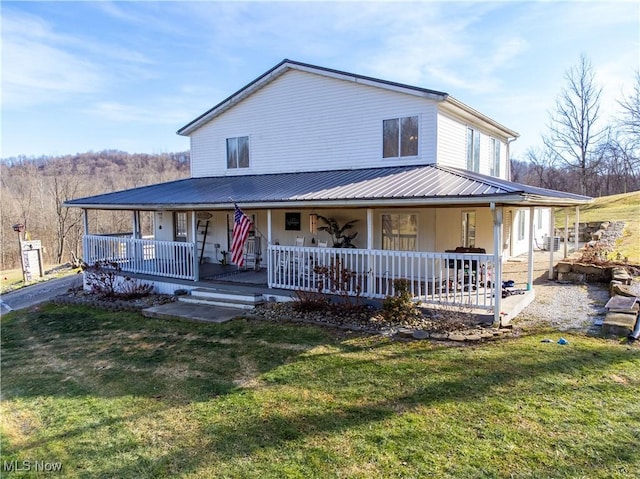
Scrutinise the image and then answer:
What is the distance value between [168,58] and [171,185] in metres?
5.92

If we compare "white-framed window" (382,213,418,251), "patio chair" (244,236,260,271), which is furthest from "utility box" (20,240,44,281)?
"white-framed window" (382,213,418,251)

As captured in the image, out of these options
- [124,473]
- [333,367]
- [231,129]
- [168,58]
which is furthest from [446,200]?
[168,58]

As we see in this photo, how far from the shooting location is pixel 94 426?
200 inches

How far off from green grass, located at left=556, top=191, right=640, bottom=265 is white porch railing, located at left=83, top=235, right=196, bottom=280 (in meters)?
15.6

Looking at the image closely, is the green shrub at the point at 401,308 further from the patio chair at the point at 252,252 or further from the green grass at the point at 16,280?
the green grass at the point at 16,280

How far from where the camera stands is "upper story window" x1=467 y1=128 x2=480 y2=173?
13.9 metres

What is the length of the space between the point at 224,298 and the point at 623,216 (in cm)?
2889

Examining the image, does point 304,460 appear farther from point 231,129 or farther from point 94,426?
point 231,129

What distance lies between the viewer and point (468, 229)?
44.8ft

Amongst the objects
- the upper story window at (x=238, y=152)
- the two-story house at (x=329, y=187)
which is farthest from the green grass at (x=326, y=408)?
the upper story window at (x=238, y=152)

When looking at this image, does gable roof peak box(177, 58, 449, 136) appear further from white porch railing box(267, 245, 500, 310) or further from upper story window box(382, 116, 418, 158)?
white porch railing box(267, 245, 500, 310)

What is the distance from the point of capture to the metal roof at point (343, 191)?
8375mm

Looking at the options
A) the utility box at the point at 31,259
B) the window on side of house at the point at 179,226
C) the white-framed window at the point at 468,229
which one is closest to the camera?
the white-framed window at the point at 468,229

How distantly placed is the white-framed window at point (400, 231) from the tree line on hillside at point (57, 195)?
2969 centimetres
